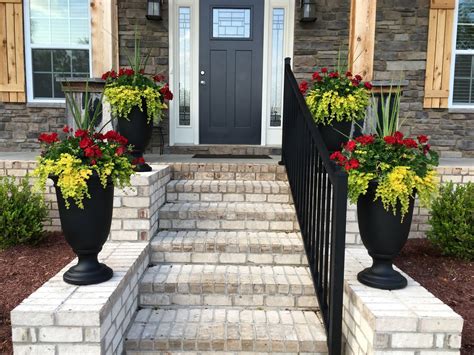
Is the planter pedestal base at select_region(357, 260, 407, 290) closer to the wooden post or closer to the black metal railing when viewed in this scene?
the black metal railing

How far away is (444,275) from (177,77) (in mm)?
3938

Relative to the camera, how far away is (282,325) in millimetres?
2482

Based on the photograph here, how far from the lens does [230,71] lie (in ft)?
17.9

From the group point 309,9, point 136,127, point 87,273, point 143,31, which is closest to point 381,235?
point 87,273

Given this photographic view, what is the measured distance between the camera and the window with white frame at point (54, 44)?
538 cm

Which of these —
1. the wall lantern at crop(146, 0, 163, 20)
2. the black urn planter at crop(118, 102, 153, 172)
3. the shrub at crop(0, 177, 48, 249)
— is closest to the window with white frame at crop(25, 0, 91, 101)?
the wall lantern at crop(146, 0, 163, 20)

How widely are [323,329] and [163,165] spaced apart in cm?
205

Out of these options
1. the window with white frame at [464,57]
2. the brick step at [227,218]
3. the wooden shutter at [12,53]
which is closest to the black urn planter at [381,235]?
the brick step at [227,218]

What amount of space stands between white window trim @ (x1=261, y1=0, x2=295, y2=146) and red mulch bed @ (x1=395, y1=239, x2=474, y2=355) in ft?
7.91

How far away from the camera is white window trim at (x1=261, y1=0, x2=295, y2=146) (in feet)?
17.5

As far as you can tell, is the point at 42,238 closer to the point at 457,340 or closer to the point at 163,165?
the point at 163,165

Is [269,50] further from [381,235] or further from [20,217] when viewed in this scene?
[381,235]

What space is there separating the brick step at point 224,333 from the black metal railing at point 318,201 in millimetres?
182

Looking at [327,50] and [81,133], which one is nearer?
[81,133]
